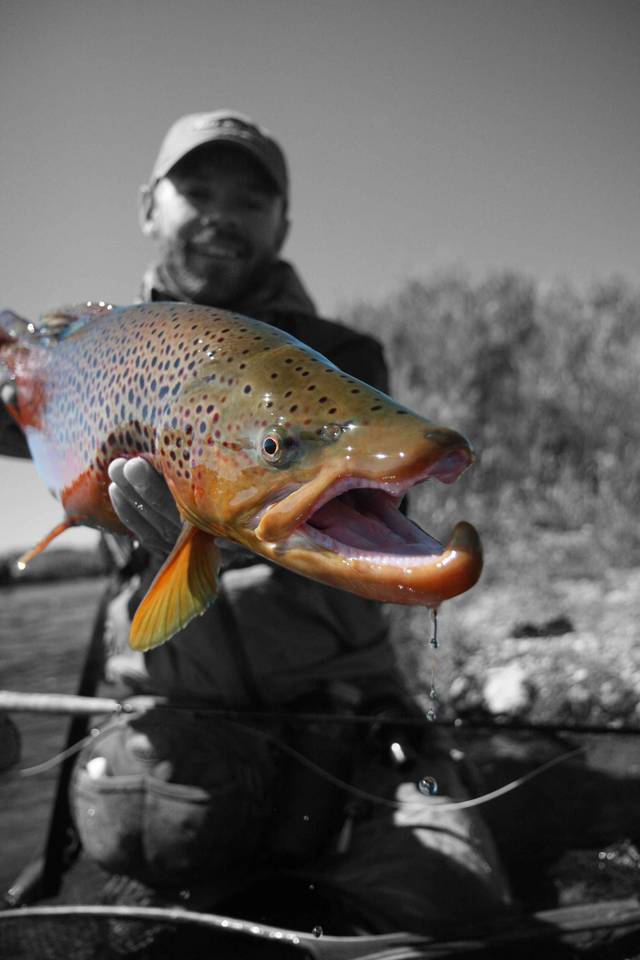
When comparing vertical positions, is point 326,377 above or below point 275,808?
above

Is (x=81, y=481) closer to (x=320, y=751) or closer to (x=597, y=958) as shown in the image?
(x=320, y=751)

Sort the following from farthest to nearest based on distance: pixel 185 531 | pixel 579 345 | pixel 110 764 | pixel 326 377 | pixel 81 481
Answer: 1. pixel 579 345
2. pixel 110 764
3. pixel 81 481
4. pixel 185 531
5. pixel 326 377

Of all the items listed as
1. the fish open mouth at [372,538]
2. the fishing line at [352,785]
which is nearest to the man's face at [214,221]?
the fishing line at [352,785]

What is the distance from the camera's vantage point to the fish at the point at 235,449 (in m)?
1.14

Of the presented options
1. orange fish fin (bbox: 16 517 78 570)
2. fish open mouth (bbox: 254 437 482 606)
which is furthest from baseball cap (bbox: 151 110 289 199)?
fish open mouth (bbox: 254 437 482 606)

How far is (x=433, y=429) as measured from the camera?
115 cm

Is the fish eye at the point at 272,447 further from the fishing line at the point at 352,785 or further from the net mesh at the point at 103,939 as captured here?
the fishing line at the point at 352,785

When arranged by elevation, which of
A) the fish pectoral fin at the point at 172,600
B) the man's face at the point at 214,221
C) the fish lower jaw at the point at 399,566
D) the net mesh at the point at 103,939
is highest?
the man's face at the point at 214,221

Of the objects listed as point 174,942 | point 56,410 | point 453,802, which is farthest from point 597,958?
point 56,410

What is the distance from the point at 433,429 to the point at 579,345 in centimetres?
974

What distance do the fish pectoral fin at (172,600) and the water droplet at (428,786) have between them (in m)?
1.36

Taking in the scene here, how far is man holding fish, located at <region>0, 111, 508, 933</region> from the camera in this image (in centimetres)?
238

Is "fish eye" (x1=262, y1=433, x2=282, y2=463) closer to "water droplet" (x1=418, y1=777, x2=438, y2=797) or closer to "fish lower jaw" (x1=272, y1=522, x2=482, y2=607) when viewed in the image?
"fish lower jaw" (x1=272, y1=522, x2=482, y2=607)

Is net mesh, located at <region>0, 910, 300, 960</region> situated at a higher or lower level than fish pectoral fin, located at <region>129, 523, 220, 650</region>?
lower
